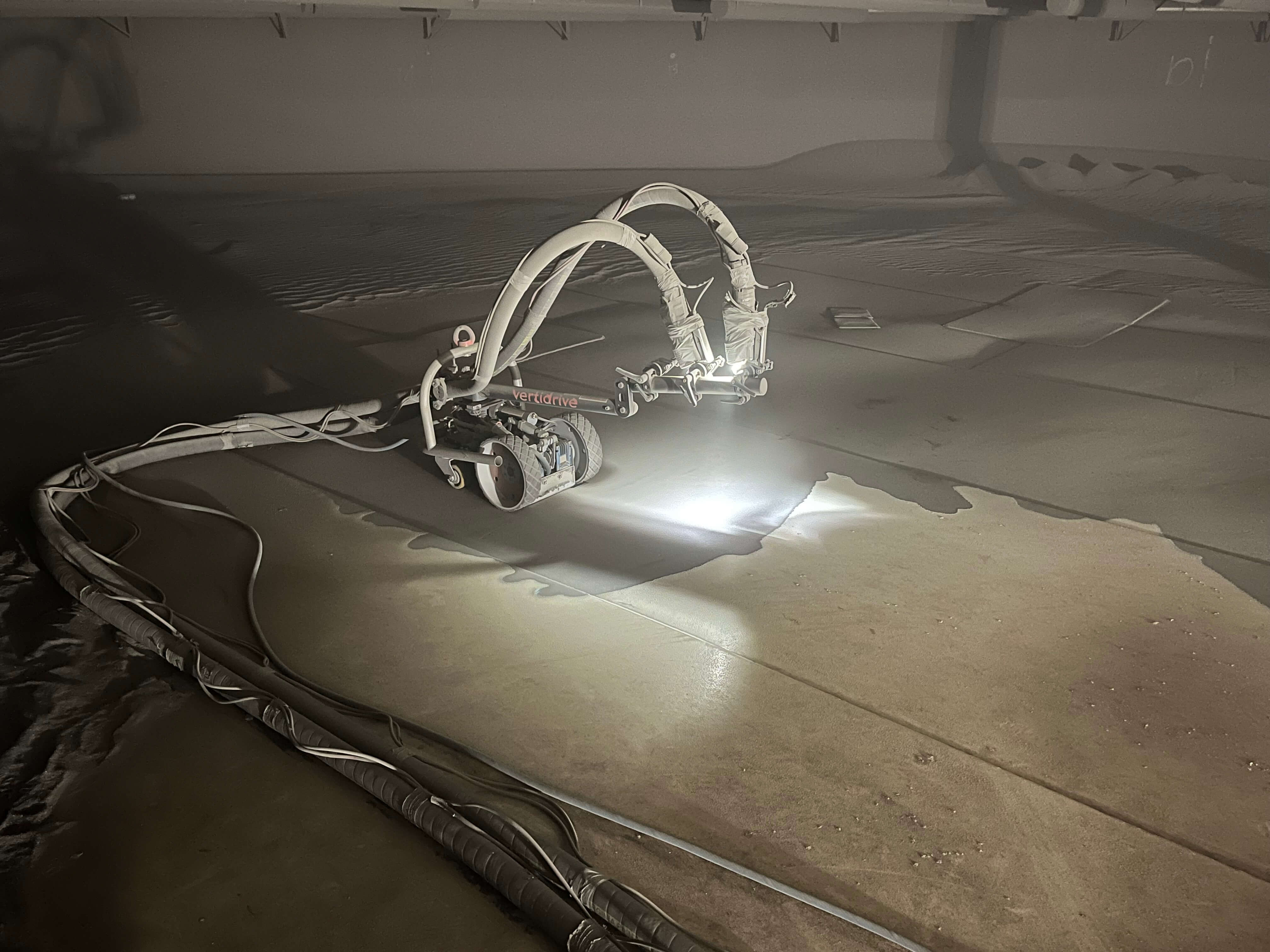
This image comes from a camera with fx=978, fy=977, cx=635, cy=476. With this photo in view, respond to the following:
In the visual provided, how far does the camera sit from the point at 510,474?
5.11m

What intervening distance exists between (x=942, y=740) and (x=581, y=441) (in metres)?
2.59

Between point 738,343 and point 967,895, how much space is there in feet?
10.2

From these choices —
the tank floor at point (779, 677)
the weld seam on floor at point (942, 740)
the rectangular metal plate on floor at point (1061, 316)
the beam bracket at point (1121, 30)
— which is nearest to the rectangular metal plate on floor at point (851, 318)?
the rectangular metal plate on floor at point (1061, 316)

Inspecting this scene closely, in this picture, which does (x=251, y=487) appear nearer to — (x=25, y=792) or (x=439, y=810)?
(x=25, y=792)

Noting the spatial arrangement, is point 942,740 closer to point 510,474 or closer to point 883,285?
point 510,474

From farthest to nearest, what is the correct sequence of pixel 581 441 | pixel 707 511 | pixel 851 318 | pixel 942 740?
pixel 851 318 → pixel 581 441 → pixel 707 511 → pixel 942 740

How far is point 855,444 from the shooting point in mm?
5938

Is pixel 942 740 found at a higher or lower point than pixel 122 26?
lower

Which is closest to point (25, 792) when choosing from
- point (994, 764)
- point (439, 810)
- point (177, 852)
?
point (177, 852)

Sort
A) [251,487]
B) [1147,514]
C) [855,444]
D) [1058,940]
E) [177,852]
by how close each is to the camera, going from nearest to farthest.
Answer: [1058,940], [177,852], [1147,514], [251,487], [855,444]

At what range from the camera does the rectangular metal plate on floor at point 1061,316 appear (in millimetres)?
8008

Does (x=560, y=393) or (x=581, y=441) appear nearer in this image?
(x=560, y=393)

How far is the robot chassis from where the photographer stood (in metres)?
4.84

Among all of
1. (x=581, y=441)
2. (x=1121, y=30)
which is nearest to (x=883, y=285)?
(x=581, y=441)
